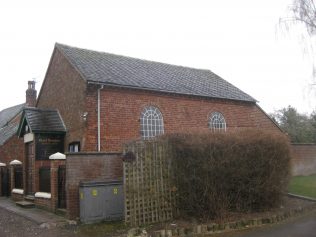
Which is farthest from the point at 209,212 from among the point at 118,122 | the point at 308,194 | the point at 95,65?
the point at 95,65

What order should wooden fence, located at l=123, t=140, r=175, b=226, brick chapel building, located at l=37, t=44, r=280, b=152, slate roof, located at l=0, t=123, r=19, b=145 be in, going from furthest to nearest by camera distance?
slate roof, located at l=0, t=123, r=19, b=145 < brick chapel building, located at l=37, t=44, r=280, b=152 < wooden fence, located at l=123, t=140, r=175, b=226

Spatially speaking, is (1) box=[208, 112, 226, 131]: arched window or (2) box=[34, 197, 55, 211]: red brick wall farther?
(1) box=[208, 112, 226, 131]: arched window

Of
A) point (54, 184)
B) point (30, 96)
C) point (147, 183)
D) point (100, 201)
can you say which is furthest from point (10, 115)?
point (147, 183)

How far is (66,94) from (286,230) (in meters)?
13.1

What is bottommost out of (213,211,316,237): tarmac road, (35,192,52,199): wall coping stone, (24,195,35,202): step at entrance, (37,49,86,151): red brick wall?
(213,211,316,237): tarmac road

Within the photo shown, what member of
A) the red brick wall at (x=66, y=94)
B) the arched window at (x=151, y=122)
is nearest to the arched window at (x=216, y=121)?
the arched window at (x=151, y=122)

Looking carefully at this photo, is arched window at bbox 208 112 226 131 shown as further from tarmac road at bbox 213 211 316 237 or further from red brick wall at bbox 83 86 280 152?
tarmac road at bbox 213 211 316 237

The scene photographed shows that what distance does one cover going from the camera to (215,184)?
37.8ft

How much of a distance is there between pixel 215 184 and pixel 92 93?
8.51 meters

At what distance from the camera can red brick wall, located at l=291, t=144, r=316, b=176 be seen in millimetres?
23844

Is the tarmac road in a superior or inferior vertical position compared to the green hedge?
inferior

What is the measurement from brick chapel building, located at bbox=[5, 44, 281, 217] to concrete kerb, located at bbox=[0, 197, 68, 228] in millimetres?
473

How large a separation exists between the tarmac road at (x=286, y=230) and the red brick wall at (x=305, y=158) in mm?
12483

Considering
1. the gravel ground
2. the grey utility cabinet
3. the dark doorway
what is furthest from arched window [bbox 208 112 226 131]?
the gravel ground
